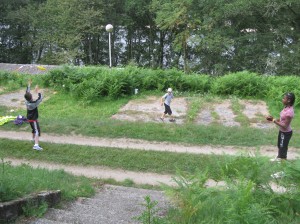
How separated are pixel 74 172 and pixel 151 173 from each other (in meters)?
1.95

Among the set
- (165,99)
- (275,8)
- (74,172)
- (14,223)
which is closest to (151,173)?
(74,172)

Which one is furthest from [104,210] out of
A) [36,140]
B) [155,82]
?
[155,82]

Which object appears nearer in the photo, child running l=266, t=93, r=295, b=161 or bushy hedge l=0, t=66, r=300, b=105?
child running l=266, t=93, r=295, b=161

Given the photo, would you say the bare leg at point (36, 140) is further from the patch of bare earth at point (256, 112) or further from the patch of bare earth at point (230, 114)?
the patch of bare earth at point (256, 112)

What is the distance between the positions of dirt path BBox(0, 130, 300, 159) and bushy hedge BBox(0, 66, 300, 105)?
13.6 ft

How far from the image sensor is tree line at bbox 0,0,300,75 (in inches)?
1243

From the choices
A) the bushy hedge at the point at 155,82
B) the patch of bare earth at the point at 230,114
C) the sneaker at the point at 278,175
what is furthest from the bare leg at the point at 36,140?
the sneaker at the point at 278,175

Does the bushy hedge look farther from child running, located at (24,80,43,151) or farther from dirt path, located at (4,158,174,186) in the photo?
dirt path, located at (4,158,174,186)

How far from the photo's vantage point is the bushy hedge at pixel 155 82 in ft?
54.6

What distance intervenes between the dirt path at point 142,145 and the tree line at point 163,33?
12041 mm

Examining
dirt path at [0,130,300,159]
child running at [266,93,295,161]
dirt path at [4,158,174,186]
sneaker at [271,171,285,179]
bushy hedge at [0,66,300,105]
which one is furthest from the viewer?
bushy hedge at [0,66,300,105]

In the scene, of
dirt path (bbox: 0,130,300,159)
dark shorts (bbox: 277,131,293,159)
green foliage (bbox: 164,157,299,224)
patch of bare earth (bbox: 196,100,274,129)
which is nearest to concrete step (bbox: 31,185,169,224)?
green foliage (bbox: 164,157,299,224)

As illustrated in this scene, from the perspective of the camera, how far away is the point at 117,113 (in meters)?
15.0

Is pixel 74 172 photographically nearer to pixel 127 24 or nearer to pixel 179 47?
pixel 179 47
